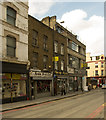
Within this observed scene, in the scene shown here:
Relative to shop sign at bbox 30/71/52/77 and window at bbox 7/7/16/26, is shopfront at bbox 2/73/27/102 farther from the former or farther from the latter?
window at bbox 7/7/16/26

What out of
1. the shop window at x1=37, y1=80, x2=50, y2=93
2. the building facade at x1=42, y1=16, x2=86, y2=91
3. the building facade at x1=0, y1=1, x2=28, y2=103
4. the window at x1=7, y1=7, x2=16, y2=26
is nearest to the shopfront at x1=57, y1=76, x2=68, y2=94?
the building facade at x1=42, y1=16, x2=86, y2=91

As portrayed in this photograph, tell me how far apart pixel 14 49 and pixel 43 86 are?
25.8 feet

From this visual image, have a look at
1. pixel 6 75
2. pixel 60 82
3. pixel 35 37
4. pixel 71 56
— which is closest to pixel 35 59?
pixel 35 37

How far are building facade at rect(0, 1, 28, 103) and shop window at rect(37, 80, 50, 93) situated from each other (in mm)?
3372

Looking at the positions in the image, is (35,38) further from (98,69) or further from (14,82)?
(98,69)

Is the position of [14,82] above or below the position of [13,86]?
above

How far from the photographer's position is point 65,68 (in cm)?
3014

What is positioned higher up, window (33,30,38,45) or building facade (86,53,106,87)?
window (33,30,38,45)

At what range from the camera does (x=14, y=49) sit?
17.6 metres

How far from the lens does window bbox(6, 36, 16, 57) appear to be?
16719 millimetres

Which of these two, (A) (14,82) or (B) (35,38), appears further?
(B) (35,38)

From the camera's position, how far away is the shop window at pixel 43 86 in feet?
70.7

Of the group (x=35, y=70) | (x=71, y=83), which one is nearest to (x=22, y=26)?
(x=35, y=70)

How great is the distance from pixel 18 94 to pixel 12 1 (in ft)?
35.1
